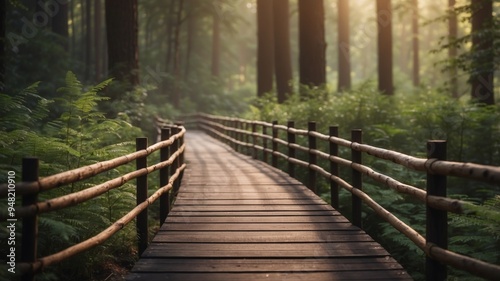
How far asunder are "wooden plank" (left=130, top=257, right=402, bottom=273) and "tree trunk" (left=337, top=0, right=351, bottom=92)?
3120cm

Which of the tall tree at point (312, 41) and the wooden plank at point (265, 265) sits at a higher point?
the tall tree at point (312, 41)

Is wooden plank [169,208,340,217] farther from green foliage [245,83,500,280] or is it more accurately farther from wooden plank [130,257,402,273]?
wooden plank [130,257,402,273]

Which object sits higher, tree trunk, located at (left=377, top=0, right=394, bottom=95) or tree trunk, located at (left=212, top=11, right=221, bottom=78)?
tree trunk, located at (left=212, top=11, right=221, bottom=78)

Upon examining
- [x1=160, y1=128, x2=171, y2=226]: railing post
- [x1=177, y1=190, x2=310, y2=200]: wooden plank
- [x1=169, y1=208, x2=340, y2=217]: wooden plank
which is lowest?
[x1=169, y1=208, x2=340, y2=217]: wooden plank

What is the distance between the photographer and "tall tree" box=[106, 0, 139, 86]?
15430mm

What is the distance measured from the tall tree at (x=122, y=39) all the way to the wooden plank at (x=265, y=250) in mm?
10527

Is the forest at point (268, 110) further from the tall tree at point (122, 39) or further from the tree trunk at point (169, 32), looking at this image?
the tree trunk at point (169, 32)

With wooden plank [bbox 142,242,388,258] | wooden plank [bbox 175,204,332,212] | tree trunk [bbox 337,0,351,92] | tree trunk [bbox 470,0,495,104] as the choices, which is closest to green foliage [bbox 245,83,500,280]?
tree trunk [bbox 470,0,495,104]

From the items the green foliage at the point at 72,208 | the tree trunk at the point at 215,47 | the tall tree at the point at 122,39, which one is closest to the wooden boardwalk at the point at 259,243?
the green foliage at the point at 72,208

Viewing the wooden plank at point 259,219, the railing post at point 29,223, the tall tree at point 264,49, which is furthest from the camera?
the tall tree at point 264,49

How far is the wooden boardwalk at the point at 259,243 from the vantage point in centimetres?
506

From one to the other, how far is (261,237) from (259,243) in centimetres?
27

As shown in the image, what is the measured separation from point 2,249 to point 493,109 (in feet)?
39.7

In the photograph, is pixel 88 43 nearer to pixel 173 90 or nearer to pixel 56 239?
pixel 173 90
